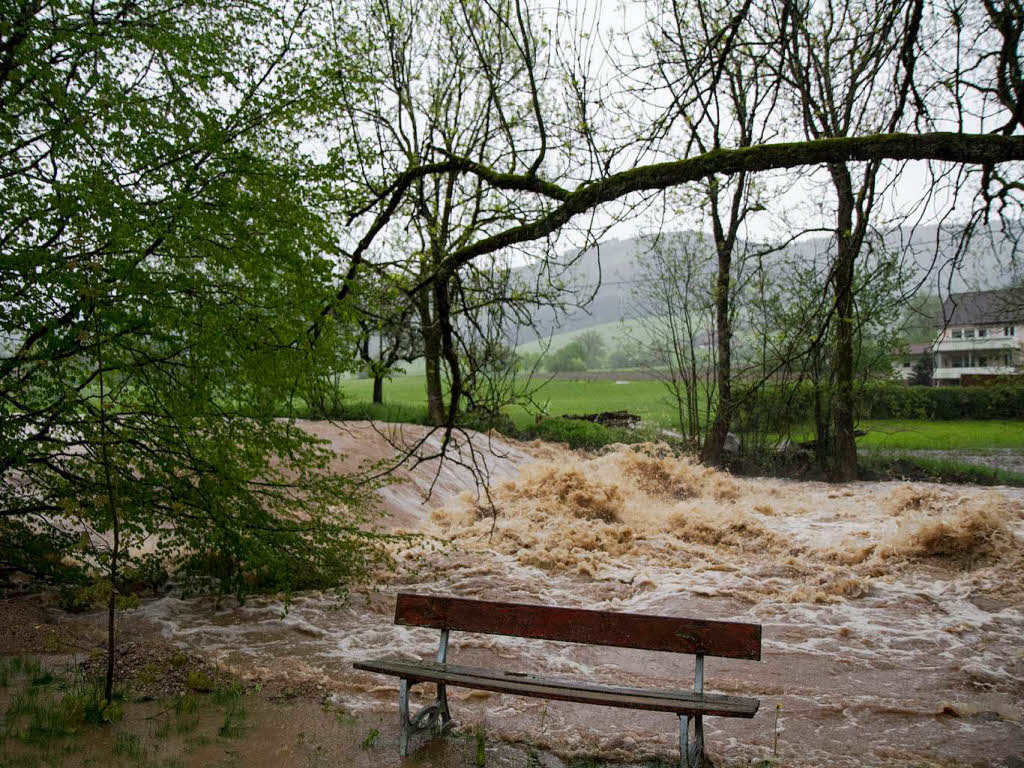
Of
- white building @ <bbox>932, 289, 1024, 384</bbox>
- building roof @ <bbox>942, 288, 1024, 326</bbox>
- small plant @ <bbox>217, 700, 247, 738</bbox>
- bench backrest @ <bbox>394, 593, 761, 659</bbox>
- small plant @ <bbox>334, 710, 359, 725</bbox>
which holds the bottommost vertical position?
small plant @ <bbox>334, 710, 359, 725</bbox>

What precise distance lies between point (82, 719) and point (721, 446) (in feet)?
50.5

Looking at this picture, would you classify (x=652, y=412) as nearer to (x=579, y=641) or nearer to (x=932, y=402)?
(x=932, y=402)

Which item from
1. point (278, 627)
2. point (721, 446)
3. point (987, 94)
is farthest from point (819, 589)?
point (721, 446)

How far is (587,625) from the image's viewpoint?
4387 mm

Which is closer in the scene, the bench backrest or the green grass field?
the bench backrest

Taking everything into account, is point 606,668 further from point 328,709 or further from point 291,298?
point 291,298

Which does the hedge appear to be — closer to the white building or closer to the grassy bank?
the white building

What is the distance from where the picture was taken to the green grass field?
15.9 metres

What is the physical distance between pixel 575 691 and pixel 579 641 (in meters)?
0.34

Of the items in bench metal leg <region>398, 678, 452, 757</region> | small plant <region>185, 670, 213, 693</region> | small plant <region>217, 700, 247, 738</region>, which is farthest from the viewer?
small plant <region>185, 670, 213, 693</region>

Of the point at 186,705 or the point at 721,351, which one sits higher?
the point at 721,351

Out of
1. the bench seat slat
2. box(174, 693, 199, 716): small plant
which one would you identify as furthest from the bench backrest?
box(174, 693, 199, 716): small plant

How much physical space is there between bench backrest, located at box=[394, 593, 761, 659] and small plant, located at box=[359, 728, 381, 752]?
2.08 feet

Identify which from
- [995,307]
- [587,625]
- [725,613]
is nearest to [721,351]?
[995,307]
